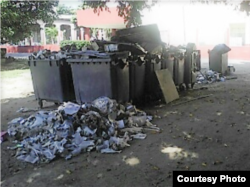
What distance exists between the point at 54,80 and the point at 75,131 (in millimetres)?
2484

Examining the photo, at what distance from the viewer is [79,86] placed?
652cm

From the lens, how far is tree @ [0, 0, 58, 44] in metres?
17.9

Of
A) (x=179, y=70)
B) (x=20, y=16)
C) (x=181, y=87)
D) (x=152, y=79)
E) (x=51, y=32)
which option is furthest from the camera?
(x=51, y=32)

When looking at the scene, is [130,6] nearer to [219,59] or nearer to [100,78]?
[219,59]

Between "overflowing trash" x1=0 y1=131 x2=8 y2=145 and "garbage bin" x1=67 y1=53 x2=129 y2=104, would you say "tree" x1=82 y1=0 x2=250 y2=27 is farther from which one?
"overflowing trash" x1=0 y1=131 x2=8 y2=145

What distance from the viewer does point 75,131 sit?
4727mm

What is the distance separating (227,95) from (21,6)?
1583cm

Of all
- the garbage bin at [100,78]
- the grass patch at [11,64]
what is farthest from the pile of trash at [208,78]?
the grass patch at [11,64]

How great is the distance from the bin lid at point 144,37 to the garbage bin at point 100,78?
1.60 metres

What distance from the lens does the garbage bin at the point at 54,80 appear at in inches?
268

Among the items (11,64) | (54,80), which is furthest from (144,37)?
(11,64)

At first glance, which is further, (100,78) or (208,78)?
(208,78)

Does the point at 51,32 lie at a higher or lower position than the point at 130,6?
higher

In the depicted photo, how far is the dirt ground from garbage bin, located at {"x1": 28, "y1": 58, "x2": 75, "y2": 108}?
3.60 feet
